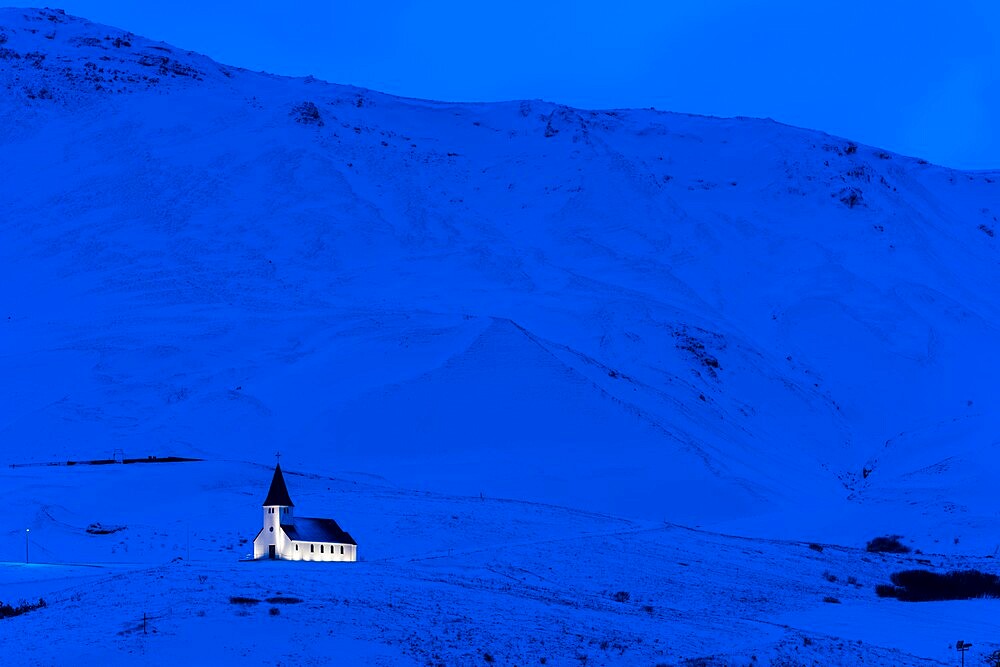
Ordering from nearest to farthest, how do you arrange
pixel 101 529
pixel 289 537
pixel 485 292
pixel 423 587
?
1. pixel 423 587
2. pixel 289 537
3. pixel 101 529
4. pixel 485 292

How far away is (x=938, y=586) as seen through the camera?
189ft

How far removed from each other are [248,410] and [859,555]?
122ft

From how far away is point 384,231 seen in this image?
122000 millimetres

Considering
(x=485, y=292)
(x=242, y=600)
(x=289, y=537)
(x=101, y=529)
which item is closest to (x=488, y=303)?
(x=485, y=292)

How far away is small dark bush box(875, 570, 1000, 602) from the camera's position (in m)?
55.6

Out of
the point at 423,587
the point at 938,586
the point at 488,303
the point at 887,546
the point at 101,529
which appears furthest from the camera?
the point at 488,303

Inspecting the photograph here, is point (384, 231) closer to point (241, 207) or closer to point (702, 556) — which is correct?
point (241, 207)

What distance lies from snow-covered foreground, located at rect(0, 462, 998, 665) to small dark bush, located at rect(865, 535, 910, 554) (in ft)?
3.39

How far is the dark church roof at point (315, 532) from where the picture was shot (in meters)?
50.3

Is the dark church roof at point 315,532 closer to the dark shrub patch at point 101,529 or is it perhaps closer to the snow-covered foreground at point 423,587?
the snow-covered foreground at point 423,587

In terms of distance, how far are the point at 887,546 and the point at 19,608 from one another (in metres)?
44.1

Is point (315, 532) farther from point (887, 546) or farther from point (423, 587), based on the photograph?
point (887, 546)

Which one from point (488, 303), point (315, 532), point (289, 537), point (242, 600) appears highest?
point (488, 303)

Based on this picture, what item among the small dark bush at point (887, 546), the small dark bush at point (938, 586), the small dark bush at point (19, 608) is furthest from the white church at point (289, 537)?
the small dark bush at point (887, 546)
